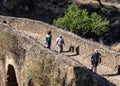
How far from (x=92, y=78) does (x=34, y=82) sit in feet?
11.8

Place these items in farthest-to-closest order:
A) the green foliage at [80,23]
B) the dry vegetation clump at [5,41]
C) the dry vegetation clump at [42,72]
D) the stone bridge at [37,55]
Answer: the green foliage at [80,23], the dry vegetation clump at [5,41], the dry vegetation clump at [42,72], the stone bridge at [37,55]

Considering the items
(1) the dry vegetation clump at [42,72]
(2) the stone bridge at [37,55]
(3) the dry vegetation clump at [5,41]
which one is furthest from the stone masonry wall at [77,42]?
(1) the dry vegetation clump at [42,72]

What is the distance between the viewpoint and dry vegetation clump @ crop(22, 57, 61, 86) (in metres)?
15.6

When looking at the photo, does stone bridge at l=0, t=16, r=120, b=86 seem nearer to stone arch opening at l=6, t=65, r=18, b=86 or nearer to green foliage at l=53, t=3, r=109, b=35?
stone arch opening at l=6, t=65, r=18, b=86

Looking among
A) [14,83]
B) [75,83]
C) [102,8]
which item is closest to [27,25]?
[14,83]

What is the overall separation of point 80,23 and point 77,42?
20.4 meters

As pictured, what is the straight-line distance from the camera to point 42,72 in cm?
1650

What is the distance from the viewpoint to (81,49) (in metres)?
23.1

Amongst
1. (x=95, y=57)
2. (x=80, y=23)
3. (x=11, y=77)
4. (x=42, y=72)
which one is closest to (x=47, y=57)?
(x=42, y=72)

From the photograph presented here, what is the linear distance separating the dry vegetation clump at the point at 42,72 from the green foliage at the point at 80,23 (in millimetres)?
25118

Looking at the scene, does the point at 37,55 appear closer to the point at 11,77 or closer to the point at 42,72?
the point at 42,72

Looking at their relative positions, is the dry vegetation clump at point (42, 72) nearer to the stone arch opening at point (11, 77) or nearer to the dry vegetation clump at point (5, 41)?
the dry vegetation clump at point (5, 41)

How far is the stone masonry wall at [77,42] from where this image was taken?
20962 mm

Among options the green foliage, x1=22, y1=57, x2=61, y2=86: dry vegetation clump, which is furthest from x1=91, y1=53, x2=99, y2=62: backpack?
the green foliage
